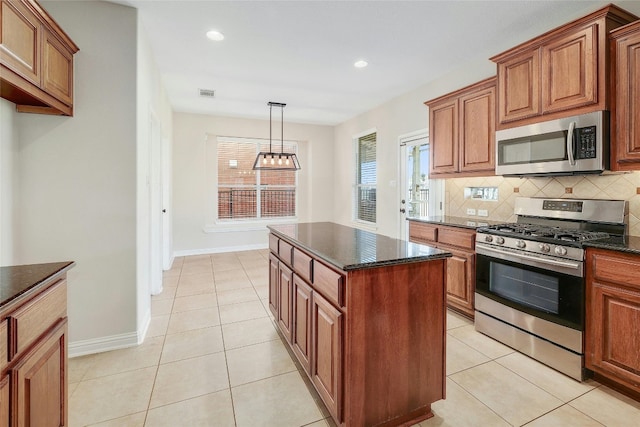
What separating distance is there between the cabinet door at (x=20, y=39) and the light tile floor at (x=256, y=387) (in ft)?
6.54

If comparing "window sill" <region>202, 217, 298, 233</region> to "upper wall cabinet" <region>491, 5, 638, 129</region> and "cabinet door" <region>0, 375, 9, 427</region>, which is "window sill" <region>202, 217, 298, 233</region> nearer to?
"upper wall cabinet" <region>491, 5, 638, 129</region>

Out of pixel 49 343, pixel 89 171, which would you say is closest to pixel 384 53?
pixel 89 171

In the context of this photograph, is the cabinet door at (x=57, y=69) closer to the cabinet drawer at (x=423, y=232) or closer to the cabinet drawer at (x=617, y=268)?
the cabinet drawer at (x=423, y=232)

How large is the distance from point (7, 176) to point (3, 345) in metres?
1.76

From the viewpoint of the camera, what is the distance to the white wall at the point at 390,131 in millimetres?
3783

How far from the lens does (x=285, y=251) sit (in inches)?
94.3

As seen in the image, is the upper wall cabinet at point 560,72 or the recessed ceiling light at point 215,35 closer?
the upper wall cabinet at point 560,72

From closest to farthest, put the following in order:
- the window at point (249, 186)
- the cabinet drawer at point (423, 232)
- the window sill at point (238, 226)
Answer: the cabinet drawer at point (423, 232), the window sill at point (238, 226), the window at point (249, 186)

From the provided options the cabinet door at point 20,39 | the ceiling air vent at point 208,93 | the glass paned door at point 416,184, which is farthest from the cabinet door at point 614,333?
the ceiling air vent at point 208,93

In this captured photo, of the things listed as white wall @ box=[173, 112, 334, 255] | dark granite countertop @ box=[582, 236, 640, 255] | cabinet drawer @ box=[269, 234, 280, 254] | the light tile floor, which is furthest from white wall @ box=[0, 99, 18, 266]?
dark granite countertop @ box=[582, 236, 640, 255]

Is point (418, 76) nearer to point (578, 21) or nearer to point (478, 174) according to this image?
point (478, 174)

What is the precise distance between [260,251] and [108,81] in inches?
177

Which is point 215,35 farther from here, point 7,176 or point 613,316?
point 613,316

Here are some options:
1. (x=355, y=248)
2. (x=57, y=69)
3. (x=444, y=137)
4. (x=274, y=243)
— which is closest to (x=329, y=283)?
(x=355, y=248)
